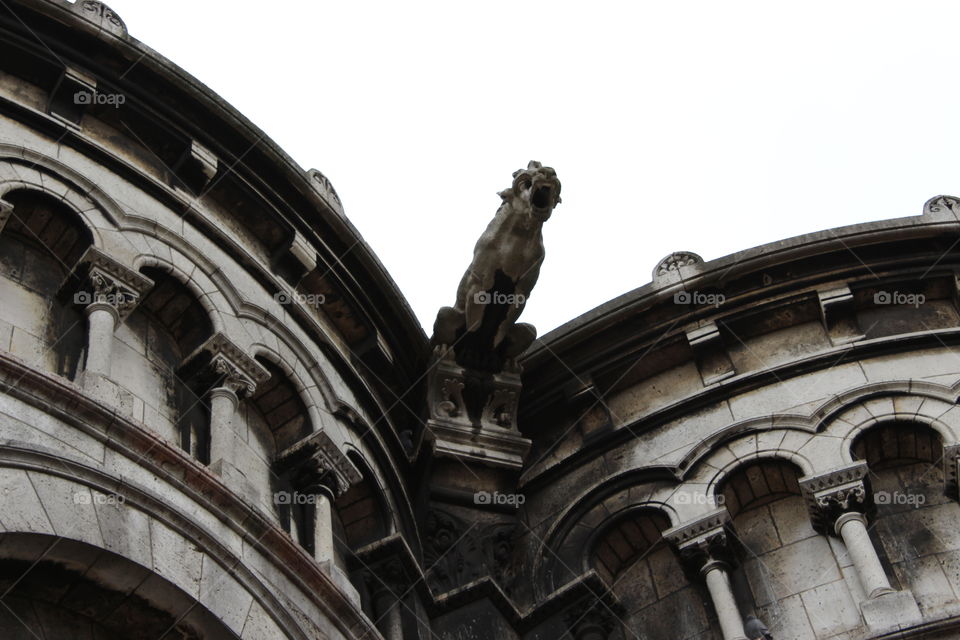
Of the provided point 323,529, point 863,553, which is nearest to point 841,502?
point 863,553

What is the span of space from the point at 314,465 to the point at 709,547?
4.57m

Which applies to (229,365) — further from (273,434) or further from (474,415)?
(474,415)

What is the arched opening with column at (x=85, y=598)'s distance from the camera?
41.0ft

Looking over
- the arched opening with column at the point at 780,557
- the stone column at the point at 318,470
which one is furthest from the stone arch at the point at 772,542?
the stone column at the point at 318,470

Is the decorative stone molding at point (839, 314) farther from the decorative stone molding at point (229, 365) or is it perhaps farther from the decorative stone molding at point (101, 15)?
the decorative stone molding at point (101, 15)

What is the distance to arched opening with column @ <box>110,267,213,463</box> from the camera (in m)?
15.3

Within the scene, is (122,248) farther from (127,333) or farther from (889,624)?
(889,624)

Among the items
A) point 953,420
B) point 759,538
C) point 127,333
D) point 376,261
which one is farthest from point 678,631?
point 127,333

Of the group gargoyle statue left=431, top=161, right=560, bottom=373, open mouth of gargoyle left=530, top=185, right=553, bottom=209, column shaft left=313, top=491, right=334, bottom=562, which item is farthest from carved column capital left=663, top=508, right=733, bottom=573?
column shaft left=313, top=491, right=334, bottom=562

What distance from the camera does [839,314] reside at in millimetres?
20625

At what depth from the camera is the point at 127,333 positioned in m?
15.8

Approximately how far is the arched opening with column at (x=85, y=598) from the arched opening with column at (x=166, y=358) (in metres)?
2.01

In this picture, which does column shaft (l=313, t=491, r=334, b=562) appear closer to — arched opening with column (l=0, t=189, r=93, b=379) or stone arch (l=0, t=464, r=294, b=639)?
stone arch (l=0, t=464, r=294, b=639)

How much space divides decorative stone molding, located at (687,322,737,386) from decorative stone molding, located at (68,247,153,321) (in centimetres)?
716
